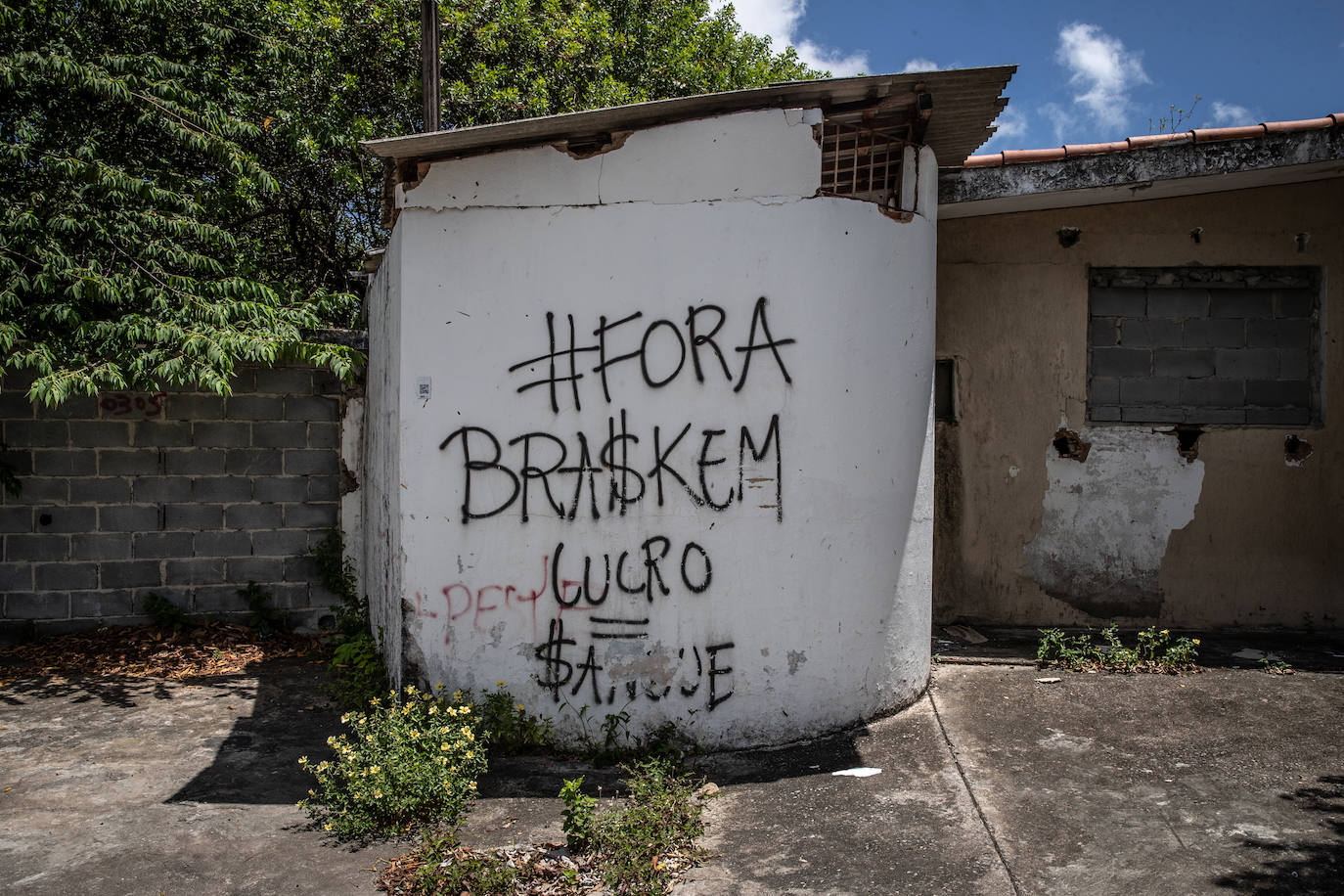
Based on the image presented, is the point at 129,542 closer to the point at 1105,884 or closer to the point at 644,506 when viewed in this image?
the point at 644,506

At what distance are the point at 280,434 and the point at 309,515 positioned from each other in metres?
0.66

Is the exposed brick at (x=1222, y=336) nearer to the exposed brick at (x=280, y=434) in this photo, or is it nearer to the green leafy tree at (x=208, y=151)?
the green leafy tree at (x=208, y=151)

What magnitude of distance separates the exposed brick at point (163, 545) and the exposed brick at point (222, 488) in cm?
31

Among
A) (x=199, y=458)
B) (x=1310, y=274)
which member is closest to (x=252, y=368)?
(x=199, y=458)

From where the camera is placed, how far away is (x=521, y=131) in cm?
425

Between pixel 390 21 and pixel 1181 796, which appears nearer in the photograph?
pixel 1181 796

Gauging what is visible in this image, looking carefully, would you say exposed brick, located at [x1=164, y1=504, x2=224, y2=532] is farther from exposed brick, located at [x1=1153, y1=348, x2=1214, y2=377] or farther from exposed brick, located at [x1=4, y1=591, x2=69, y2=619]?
exposed brick, located at [x1=1153, y1=348, x2=1214, y2=377]

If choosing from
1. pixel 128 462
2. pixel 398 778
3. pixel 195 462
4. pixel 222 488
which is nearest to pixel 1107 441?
pixel 398 778

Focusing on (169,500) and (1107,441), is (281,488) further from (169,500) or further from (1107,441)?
(1107,441)

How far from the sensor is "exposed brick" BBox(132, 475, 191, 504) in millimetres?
6555

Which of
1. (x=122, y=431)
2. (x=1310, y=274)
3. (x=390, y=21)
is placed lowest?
(x=122, y=431)

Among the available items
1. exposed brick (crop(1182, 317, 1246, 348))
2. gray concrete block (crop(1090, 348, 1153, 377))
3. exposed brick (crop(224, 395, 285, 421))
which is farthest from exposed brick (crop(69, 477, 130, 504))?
exposed brick (crop(1182, 317, 1246, 348))

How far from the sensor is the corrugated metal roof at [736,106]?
4180 mm

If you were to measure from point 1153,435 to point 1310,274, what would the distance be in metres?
1.56
